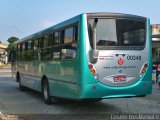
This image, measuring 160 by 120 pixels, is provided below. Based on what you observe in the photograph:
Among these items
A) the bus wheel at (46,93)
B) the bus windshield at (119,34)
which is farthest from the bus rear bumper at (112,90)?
the bus wheel at (46,93)

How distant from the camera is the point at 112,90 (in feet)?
34.9

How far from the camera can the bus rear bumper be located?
10414 millimetres

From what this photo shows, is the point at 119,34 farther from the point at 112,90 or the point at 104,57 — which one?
the point at 112,90

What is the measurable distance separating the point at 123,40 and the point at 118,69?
2.93 feet

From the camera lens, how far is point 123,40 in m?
11.0

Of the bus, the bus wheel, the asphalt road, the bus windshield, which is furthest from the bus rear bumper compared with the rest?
the bus wheel

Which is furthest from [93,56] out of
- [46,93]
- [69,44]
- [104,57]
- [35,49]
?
[35,49]

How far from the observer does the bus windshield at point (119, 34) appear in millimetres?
10711

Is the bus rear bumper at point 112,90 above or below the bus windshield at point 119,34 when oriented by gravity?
below

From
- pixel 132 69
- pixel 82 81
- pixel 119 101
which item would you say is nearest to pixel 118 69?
pixel 132 69

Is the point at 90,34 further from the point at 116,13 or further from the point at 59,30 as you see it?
the point at 59,30

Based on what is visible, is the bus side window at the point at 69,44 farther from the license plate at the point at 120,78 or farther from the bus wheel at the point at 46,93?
the bus wheel at the point at 46,93

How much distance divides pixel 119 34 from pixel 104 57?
893mm

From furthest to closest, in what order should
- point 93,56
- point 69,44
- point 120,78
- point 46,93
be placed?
point 46,93
point 69,44
point 120,78
point 93,56
